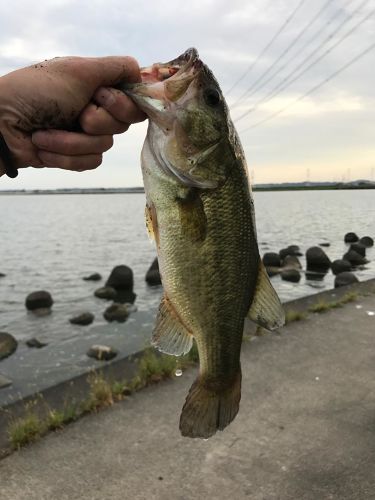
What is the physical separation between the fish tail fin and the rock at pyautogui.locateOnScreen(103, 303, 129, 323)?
553 inches

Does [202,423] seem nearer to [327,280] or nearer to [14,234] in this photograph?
[327,280]

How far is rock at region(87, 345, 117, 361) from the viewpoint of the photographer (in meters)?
12.6

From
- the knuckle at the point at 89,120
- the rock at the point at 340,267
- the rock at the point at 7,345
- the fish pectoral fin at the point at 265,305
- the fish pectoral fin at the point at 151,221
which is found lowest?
the rock at the point at 340,267

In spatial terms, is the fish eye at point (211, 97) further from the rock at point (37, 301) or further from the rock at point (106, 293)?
the rock at point (106, 293)

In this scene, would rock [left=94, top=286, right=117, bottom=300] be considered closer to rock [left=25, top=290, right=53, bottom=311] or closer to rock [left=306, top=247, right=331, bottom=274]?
rock [left=25, top=290, right=53, bottom=311]

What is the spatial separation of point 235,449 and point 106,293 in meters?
15.8

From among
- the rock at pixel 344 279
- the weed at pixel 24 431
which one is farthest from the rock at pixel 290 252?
the weed at pixel 24 431

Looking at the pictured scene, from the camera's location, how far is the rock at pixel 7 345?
13.2m

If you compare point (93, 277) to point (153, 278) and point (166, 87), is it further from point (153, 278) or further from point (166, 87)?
point (166, 87)

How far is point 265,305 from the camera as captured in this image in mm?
2541

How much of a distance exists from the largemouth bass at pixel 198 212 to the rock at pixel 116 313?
14184 mm

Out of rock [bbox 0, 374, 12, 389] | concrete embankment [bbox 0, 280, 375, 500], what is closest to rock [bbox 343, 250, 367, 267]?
rock [bbox 0, 374, 12, 389]

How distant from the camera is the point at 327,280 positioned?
23.8 m

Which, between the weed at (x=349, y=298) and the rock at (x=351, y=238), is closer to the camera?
the weed at (x=349, y=298)
